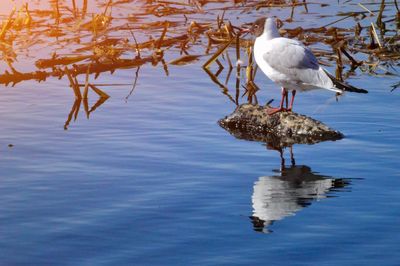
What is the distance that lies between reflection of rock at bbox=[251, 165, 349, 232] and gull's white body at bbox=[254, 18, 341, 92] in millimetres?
1863

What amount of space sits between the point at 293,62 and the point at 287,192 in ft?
9.53

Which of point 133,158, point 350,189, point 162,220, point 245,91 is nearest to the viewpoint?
point 162,220

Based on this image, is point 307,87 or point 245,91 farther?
point 245,91

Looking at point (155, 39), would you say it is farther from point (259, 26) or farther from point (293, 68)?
point (293, 68)

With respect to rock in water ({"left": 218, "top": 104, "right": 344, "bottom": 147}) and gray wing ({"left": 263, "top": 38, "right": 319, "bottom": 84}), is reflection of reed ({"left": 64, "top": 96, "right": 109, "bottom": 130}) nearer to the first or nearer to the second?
rock in water ({"left": 218, "top": 104, "right": 344, "bottom": 147})

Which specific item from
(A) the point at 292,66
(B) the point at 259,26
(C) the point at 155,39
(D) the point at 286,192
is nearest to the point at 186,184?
(D) the point at 286,192

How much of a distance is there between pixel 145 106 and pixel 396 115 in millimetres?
3683

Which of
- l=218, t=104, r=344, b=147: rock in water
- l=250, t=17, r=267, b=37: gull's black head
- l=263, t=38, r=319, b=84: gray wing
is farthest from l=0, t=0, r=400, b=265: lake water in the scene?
l=250, t=17, r=267, b=37: gull's black head

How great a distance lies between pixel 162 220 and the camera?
10.2 m

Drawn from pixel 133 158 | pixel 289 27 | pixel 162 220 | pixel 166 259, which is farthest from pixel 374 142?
pixel 289 27

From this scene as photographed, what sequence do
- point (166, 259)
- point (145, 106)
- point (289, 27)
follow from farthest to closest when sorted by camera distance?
1. point (289, 27)
2. point (145, 106)
3. point (166, 259)

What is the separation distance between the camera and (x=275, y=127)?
13758mm

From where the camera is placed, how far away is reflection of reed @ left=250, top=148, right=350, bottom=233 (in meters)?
10.4

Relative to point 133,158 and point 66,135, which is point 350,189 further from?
point 66,135
